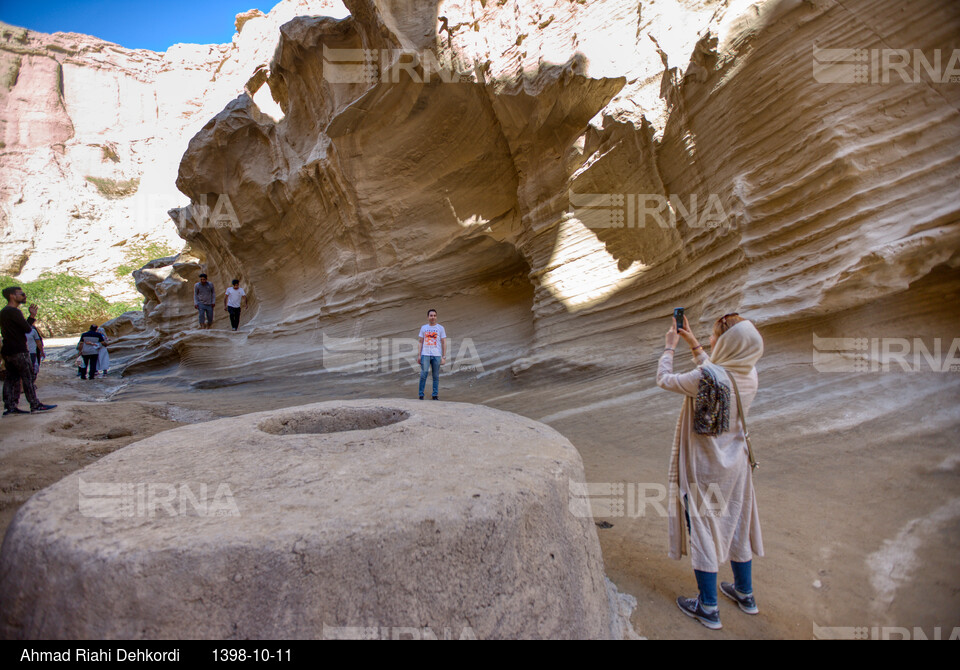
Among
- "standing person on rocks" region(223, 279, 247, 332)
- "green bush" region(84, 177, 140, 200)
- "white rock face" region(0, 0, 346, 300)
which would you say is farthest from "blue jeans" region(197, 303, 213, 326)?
"green bush" region(84, 177, 140, 200)

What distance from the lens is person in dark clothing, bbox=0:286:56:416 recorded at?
4934 mm

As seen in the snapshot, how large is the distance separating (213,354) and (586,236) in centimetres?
841

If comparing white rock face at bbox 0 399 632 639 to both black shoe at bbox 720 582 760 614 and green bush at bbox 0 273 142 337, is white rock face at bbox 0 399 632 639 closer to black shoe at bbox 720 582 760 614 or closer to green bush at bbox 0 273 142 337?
black shoe at bbox 720 582 760 614

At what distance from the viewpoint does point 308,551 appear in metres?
1.36

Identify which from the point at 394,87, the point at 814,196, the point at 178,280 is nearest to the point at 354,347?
the point at 394,87

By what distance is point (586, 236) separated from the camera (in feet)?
21.6

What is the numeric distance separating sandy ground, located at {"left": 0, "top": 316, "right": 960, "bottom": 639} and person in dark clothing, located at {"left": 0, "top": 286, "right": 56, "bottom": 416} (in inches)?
24.4

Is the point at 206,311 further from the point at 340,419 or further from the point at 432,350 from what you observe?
the point at 340,419

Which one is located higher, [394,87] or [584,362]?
[394,87]

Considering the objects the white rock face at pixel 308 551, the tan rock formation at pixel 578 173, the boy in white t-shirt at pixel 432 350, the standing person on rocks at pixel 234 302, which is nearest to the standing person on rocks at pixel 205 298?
the tan rock formation at pixel 578 173

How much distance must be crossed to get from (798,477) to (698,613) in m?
1.74
